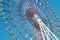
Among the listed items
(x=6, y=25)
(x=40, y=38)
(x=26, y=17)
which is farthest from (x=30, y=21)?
(x=6, y=25)

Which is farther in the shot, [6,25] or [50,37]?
[50,37]

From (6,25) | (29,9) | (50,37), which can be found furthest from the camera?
(29,9)

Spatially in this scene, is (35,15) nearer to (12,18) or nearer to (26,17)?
(26,17)

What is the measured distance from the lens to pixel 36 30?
26.3 meters

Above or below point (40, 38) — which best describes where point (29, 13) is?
above

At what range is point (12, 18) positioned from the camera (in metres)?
23.5

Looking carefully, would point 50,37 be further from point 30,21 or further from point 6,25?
point 6,25

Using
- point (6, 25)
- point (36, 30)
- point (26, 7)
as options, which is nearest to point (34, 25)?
point (36, 30)

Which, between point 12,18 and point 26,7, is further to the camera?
point 26,7

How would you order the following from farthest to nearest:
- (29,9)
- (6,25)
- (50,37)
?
(29,9), (50,37), (6,25)

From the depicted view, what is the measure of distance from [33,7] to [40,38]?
397cm

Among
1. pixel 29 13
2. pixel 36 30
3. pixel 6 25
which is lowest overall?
pixel 6 25

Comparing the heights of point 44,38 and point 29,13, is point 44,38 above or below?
below

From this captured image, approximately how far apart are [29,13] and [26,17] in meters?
0.91
